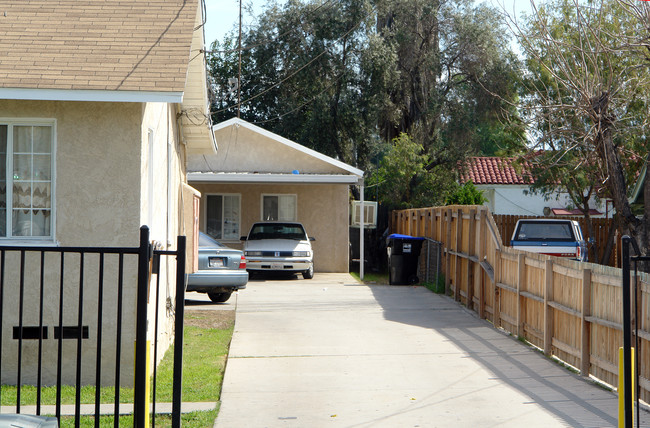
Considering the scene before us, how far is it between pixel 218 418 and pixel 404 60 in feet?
79.8

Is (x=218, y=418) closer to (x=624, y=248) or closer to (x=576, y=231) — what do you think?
(x=624, y=248)

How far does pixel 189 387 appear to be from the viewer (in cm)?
830

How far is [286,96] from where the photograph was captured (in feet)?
102

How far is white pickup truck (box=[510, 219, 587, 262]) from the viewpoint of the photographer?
18.3m

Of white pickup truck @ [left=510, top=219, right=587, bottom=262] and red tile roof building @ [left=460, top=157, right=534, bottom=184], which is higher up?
red tile roof building @ [left=460, top=157, right=534, bottom=184]

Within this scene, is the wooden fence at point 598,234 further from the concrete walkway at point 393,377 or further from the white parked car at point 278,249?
the concrete walkway at point 393,377

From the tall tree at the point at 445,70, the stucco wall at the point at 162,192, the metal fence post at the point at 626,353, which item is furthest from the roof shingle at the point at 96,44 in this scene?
the tall tree at the point at 445,70

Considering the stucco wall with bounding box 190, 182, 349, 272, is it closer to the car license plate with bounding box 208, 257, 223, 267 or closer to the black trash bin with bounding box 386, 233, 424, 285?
the black trash bin with bounding box 386, 233, 424, 285

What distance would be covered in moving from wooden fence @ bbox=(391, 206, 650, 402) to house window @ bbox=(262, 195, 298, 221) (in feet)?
27.8

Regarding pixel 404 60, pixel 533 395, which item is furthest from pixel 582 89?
pixel 404 60

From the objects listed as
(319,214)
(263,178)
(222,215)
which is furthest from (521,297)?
(222,215)

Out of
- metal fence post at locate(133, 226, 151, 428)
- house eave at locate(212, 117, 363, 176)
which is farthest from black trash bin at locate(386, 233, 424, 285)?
metal fence post at locate(133, 226, 151, 428)

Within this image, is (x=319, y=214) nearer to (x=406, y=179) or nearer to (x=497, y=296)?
(x=406, y=179)

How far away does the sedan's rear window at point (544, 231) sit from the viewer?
18938 mm
